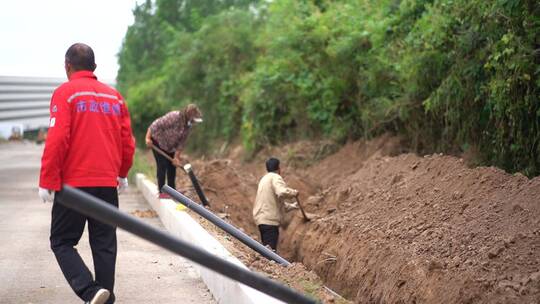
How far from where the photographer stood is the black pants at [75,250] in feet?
20.8

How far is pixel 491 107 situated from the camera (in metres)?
11.5

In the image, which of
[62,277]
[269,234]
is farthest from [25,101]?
[62,277]

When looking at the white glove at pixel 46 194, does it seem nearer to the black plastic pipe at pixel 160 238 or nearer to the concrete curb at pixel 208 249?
the black plastic pipe at pixel 160 238

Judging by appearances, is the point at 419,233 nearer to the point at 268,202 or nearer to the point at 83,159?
the point at 268,202

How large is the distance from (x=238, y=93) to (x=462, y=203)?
20.2 m

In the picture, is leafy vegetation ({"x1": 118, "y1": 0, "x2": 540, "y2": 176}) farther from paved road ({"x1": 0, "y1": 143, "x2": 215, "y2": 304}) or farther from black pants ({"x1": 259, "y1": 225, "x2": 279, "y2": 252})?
paved road ({"x1": 0, "y1": 143, "x2": 215, "y2": 304})

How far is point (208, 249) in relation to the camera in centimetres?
826

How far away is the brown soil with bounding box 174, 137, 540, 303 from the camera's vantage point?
725 cm

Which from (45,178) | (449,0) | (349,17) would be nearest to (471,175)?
(449,0)

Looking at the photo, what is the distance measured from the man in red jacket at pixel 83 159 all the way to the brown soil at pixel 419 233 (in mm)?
1697

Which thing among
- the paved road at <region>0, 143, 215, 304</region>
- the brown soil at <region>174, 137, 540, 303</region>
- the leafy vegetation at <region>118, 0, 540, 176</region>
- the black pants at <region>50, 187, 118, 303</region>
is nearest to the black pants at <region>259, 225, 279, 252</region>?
the brown soil at <region>174, 137, 540, 303</region>

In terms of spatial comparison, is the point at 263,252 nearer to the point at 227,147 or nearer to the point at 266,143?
the point at 266,143

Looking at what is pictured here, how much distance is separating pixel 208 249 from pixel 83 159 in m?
2.27

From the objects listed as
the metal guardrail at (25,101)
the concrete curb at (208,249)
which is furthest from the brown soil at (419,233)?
→ the metal guardrail at (25,101)
